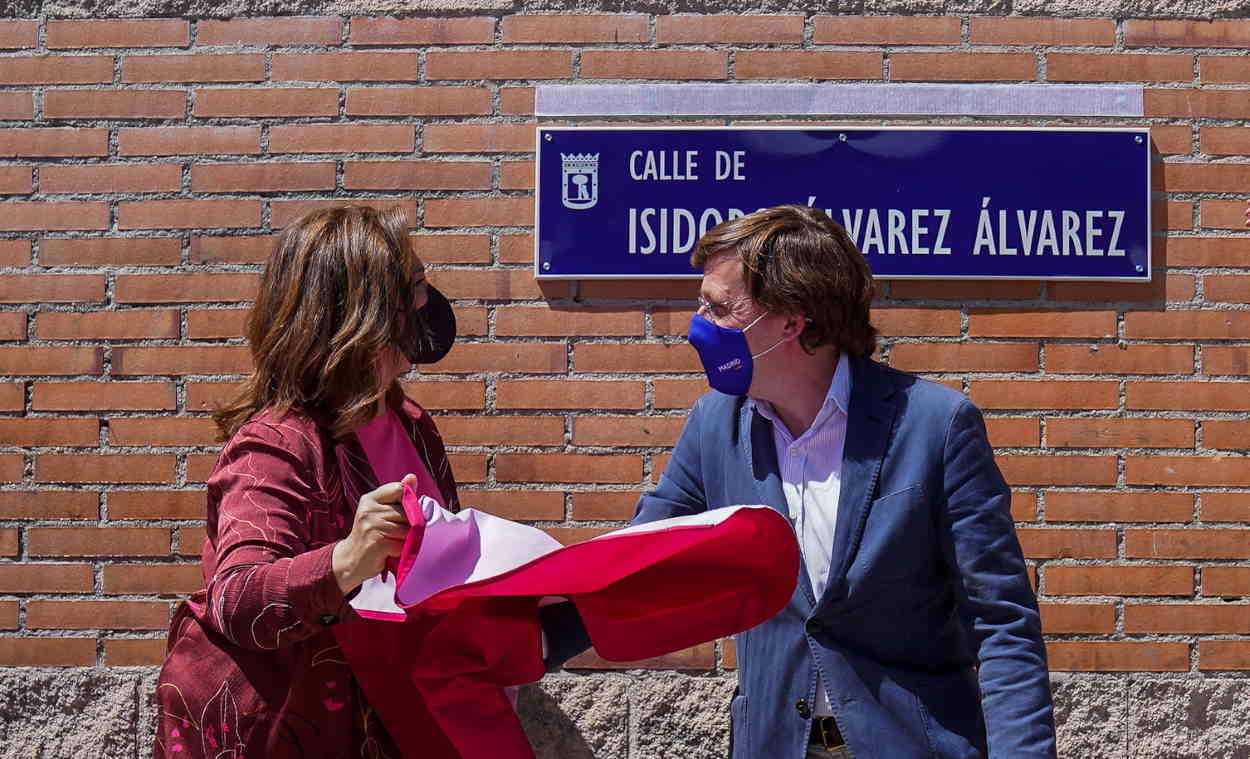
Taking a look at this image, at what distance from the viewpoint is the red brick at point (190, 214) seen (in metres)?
3.49

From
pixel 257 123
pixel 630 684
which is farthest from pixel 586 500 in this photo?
pixel 257 123

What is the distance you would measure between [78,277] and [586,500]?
1591 mm

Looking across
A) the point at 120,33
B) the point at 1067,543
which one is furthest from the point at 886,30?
the point at 120,33

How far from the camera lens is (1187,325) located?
3.41 meters

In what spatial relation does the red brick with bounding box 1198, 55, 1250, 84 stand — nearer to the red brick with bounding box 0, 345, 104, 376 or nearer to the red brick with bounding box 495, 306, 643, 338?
the red brick with bounding box 495, 306, 643, 338

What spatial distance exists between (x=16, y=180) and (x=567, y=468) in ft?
5.87

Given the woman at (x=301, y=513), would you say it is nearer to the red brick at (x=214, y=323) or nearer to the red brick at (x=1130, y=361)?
the red brick at (x=214, y=323)

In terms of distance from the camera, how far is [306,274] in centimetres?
229

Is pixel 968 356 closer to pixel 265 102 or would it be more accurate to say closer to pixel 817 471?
pixel 817 471

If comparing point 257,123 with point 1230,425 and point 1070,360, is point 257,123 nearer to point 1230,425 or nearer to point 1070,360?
point 1070,360

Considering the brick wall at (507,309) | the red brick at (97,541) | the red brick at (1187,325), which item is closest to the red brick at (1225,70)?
the brick wall at (507,309)

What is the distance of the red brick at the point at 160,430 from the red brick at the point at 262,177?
0.66 m

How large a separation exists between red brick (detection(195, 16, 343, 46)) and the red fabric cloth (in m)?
Answer: 1.66

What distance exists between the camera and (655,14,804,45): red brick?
3.45 meters
